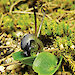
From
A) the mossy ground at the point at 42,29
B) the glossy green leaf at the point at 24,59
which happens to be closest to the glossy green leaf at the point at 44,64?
the glossy green leaf at the point at 24,59

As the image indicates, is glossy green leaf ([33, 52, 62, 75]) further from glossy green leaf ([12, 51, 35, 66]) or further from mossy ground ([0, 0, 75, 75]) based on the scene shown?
mossy ground ([0, 0, 75, 75])

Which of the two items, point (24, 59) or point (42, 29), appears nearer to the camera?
point (24, 59)

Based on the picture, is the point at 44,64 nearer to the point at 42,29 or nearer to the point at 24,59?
the point at 24,59

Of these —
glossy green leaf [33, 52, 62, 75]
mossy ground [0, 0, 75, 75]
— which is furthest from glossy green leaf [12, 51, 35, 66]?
mossy ground [0, 0, 75, 75]

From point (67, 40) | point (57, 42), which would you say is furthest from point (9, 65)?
point (67, 40)

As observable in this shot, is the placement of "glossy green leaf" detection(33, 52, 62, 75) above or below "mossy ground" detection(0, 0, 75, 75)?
below

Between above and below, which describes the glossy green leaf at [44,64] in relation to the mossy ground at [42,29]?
below

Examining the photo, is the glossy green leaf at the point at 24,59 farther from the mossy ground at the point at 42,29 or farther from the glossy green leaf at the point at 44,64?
the mossy ground at the point at 42,29

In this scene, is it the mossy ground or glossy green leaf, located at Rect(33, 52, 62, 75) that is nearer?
glossy green leaf, located at Rect(33, 52, 62, 75)

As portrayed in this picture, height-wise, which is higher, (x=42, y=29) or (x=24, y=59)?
(x=42, y=29)

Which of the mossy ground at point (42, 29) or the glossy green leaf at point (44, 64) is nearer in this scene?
the glossy green leaf at point (44, 64)

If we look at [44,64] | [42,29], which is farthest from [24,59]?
[42,29]
